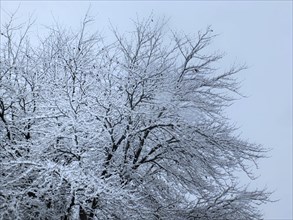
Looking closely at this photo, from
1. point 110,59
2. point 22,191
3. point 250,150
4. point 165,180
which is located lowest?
point 22,191

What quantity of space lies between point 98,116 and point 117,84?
154cm

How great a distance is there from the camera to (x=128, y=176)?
11.5 m

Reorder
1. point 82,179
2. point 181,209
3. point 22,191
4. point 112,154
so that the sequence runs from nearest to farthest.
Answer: point 82,179 < point 22,191 < point 112,154 < point 181,209

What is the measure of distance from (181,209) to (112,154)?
230 cm

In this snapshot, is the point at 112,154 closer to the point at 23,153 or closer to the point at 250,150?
the point at 23,153

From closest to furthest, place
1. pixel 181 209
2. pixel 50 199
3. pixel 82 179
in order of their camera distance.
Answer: pixel 82 179 → pixel 50 199 → pixel 181 209

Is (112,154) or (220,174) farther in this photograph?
(220,174)

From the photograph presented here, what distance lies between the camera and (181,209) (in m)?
11.8

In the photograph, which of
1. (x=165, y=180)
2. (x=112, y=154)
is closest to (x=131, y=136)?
(x=112, y=154)

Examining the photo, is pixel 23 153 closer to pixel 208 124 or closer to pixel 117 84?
pixel 117 84

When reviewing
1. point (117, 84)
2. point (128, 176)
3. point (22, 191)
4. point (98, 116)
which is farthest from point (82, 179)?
point (117, 84)

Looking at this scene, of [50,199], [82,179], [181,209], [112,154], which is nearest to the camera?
[82,179]

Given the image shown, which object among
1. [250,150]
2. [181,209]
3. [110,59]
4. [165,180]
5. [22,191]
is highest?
[110,59]

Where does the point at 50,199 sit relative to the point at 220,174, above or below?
below
